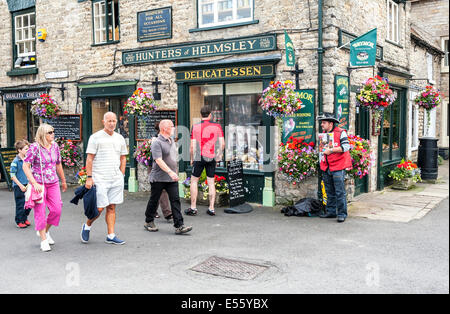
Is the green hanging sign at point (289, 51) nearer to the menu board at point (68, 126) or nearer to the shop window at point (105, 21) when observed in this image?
the shop window at point (105, 21)

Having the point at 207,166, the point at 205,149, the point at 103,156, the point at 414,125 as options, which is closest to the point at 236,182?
the point at 207,166

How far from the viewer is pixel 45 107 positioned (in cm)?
1283

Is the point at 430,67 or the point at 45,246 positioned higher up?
the point at 430,67

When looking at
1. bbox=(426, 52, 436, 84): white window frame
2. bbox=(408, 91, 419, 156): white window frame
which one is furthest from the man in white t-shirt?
bbox=(426, 52, 436, 84): white window frame

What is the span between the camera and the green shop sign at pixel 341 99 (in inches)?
363

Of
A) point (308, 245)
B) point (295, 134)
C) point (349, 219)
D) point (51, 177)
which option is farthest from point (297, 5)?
point (51, 177)

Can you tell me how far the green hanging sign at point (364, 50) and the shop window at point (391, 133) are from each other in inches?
139

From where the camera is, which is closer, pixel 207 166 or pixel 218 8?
pixel 207 166

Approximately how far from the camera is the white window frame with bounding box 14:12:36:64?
46.1ft

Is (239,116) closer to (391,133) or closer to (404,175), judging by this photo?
(391,133)

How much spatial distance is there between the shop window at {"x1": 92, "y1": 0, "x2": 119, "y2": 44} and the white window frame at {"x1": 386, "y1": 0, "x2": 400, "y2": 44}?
22.7ft

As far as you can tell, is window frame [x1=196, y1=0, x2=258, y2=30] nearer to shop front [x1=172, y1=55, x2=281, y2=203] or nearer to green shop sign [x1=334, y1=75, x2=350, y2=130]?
shop front [x1=172, y1=55, x2=281, y2=203]

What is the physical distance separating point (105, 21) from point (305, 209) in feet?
24.3
